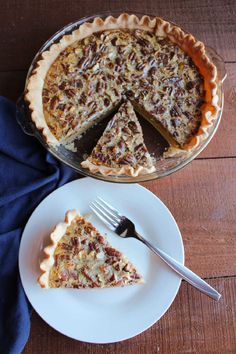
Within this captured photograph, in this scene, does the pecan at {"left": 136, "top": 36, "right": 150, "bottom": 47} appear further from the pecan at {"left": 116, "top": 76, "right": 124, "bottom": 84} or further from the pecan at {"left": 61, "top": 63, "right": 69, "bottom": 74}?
the pecan at {"left": 61, "top": 63, "right": 69, "bottom": 74}

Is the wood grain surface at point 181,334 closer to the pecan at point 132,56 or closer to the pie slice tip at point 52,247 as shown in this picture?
the pie slice tip at point 52,247

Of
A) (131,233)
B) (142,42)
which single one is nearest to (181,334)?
(131,233)

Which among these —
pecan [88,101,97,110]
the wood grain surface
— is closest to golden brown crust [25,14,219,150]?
pecan [88,101,97,110]

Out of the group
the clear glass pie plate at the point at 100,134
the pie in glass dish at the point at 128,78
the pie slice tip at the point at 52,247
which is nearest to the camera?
the pie slice tip at the point at 52,247

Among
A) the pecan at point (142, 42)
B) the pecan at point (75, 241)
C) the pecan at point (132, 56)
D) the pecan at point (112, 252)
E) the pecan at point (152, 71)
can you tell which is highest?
the pecan at point (142, 42)

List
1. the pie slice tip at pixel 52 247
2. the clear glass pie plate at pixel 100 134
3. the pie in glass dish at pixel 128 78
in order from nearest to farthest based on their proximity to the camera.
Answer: the pie slice tip at pixel 52 247 → the clear glass pie plate at pixel 100 134 → the pie in glass dish at pixel 128 78

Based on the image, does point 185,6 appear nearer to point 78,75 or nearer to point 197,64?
point 197,64

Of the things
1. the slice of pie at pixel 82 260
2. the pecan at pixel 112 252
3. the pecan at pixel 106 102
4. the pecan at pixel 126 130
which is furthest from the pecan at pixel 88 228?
the pecan at pixel 106 102
